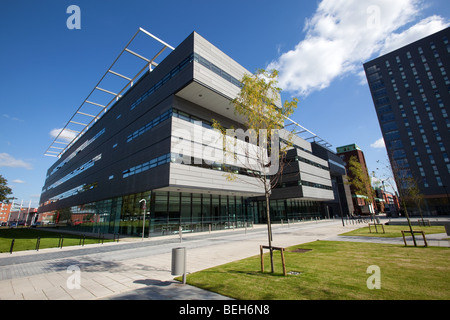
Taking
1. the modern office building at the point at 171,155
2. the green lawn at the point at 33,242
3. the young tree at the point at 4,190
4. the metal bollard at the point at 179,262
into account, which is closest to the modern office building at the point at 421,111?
the modern office building at the point at 171,155

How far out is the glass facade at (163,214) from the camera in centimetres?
2444

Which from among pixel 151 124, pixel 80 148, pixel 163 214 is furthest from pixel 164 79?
pixel 80 148

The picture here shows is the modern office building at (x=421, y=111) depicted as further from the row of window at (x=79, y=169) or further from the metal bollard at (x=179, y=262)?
the row of window at (x=79, y=169)

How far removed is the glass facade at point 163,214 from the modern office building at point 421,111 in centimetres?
5149

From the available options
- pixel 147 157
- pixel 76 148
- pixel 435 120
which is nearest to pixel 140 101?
pixel 147 157

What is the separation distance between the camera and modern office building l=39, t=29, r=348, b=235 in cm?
2400

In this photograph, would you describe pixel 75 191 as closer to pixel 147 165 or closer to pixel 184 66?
pixel 147 165

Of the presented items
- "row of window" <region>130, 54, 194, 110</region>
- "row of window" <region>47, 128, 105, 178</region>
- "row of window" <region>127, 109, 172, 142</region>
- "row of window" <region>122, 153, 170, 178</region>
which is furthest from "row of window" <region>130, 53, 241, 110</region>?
"row of window" <region>47, 128, 105, 178</region>

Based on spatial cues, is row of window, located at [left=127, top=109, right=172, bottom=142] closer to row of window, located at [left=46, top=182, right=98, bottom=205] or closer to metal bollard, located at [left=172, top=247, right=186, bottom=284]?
row of window, located at [left=46, top=182, right=98, bottom=205]

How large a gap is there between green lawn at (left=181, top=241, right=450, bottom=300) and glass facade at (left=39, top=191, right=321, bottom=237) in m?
18.1

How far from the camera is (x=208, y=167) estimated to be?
26.6 metres

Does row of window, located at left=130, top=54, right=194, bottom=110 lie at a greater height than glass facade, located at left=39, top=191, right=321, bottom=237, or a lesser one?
greater

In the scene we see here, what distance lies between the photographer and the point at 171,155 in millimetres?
22797
